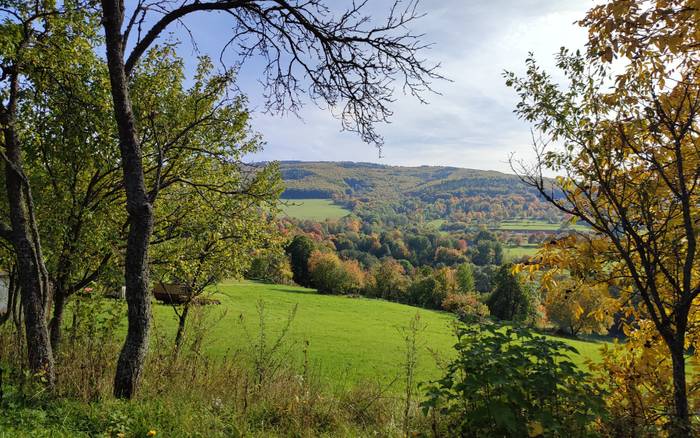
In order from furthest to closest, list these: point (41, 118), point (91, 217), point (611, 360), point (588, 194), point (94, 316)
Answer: point (94, 316)
point (91, 217)
point (41, 118)
point (611, 360)
point (588, 194)

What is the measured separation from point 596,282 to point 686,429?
1228mm

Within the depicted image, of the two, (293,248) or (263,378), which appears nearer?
(263,378)

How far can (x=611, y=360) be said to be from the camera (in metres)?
4.07

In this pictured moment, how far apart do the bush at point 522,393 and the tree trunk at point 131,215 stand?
327cm

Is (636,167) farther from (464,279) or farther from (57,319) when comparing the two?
(464,279)

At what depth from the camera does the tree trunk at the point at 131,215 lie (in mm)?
4336

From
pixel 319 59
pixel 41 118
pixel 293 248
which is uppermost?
pixel 319 59

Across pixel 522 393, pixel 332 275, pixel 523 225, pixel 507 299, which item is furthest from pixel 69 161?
pixel 523 225

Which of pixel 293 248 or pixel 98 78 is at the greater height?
pixel 98 78

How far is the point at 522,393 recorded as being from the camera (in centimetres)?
316

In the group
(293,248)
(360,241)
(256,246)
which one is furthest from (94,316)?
(360,241)

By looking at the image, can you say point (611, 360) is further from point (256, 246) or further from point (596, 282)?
point (256, 246)

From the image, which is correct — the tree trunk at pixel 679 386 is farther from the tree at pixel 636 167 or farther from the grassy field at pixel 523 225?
the grassy field at pixel 523 225

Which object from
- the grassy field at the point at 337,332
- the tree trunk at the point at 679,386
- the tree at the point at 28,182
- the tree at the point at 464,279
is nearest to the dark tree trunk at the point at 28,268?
the tree at the point at 28,182
